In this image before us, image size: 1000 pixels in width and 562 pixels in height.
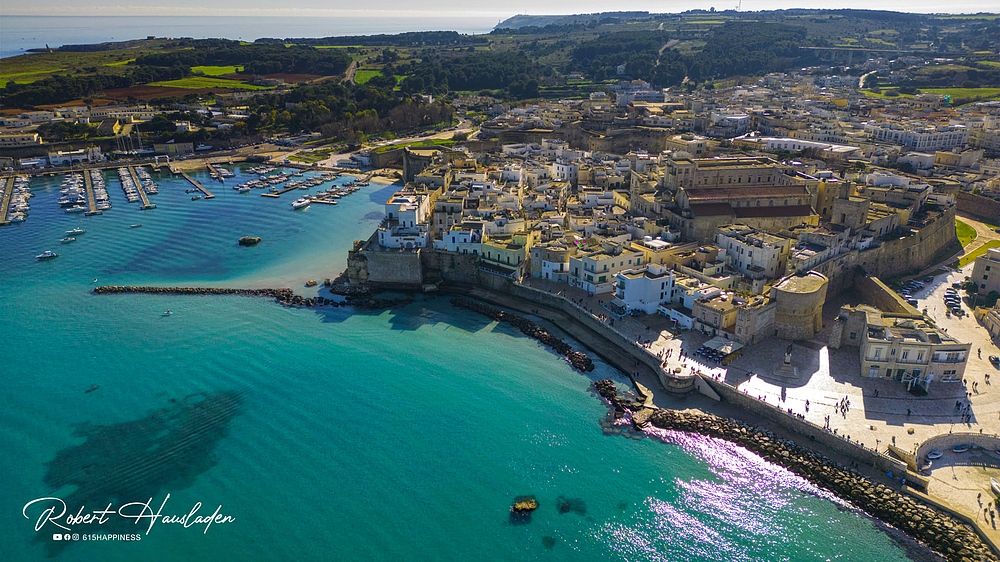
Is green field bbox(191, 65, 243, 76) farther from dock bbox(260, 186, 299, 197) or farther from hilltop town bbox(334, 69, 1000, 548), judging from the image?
hilltop town bbox(334, 69, 1000, 548)

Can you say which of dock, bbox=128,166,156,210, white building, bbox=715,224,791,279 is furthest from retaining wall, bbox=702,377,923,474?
dock, bbox=128,166,156,210

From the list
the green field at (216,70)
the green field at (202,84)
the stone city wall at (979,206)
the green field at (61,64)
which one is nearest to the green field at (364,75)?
the green field at (202,84)

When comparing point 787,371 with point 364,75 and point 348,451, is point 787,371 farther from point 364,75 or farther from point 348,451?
point 364,75

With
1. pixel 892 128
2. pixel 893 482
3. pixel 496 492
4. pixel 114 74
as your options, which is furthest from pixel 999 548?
pixel 114 74

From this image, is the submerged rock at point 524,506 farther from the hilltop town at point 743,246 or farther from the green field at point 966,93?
the green field at point 966,93

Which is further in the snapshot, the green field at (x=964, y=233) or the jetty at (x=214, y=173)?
the jetty at (x=214, y=173)

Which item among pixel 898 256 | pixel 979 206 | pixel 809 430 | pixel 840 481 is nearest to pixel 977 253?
pixel 898 256

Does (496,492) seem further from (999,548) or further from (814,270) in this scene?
(814,270)
